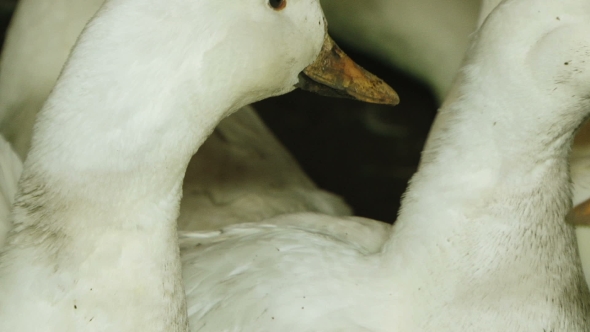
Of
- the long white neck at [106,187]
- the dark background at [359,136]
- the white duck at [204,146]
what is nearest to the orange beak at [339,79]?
the long white neck at [106,187]

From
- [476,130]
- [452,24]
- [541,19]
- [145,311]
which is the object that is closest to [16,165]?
[145,311]

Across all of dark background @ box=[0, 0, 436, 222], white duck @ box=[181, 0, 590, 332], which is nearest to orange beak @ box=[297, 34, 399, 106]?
white duck @ box=[181, 0, 590, 332]

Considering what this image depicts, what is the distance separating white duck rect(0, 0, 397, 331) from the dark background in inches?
46.0

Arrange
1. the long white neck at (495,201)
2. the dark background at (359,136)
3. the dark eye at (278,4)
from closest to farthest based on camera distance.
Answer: the dark eye at (278,4)
the long white neck at (495,201)
the dark background at (359,136)

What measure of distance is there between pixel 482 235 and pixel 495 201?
1.9 inches

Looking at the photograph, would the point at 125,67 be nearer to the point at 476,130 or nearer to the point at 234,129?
the point at 476,130

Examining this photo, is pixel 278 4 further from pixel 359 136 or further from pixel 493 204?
pixel 359 136

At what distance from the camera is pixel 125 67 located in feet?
2.65

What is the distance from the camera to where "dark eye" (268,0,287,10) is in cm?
92

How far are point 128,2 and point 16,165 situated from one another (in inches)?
22.8

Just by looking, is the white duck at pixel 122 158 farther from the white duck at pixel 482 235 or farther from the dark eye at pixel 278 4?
the white duck at pixel 482 235

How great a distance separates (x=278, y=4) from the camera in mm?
932

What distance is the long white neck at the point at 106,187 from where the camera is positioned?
32.2 inches

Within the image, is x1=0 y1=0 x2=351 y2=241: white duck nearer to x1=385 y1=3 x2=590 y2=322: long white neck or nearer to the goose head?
the goose head
